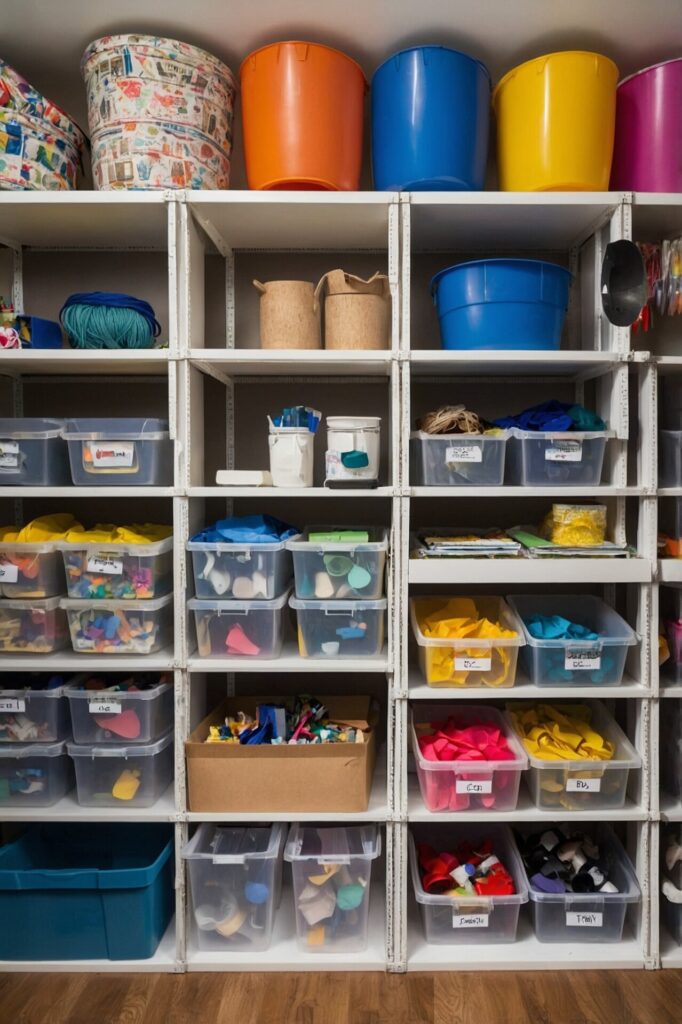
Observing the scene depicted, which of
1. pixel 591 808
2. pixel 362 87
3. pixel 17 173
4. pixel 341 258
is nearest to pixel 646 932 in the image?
pixel 591 808

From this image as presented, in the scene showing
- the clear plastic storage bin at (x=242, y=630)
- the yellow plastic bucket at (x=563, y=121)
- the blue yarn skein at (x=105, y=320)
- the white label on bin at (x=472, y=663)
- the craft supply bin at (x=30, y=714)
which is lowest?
the craft supply bin at (x=30, y=714)

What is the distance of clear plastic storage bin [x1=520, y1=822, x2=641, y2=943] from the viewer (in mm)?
1963

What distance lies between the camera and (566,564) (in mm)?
1931

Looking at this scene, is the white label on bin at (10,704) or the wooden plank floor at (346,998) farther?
the white label on bin at (10,704)

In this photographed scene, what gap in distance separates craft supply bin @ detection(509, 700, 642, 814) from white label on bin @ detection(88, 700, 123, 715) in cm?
121

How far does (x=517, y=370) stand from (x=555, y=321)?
27 centimetres

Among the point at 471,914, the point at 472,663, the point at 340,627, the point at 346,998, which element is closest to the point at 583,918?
the point at 471,914

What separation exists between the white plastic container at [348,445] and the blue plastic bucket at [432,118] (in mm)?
703

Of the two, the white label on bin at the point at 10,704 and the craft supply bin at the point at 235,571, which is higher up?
the craft supply bin at the point at 235,571

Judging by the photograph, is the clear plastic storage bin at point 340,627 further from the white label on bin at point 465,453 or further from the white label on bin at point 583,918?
the white label on bin at point 583,918

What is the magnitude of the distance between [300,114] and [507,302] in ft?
2.57

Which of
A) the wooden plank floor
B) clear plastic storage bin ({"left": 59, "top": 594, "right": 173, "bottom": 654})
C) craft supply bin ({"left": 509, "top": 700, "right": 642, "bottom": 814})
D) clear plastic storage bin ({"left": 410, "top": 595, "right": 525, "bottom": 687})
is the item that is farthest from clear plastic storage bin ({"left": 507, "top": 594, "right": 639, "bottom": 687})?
clear plastic storage bin ({"left": 59, "top": 594, "right": 173, "bottom": 654})

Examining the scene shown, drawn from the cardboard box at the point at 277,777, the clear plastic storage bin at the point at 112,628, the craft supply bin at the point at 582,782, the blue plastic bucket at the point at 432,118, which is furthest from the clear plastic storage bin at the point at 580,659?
the blue plastic bucket at the point at 432,118

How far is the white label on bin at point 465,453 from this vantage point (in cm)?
195
